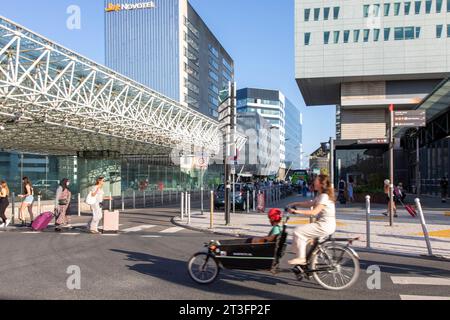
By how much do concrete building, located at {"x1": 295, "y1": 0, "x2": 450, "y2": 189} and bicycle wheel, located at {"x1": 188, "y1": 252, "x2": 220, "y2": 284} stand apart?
143 feet

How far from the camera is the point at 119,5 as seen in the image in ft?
383

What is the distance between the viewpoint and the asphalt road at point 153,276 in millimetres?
6457

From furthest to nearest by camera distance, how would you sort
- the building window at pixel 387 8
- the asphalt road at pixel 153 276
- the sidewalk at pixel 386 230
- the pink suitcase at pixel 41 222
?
the building window at pixel 387 8
the pink suitcase at pixel 41 222
the sidewalk at pixel 386 230
the asphalt road at pixel 153 276

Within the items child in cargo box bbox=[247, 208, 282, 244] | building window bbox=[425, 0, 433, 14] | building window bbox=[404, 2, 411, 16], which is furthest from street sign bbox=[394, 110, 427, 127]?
building window bbox=[425, 0, 433, 14]

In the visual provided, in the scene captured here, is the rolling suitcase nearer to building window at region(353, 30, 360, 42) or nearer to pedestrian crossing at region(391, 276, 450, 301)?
pedestrian crossing at region(391, 276, 450, 301)

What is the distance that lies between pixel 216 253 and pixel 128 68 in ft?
371

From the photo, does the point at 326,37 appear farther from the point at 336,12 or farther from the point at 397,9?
the point at 397,9

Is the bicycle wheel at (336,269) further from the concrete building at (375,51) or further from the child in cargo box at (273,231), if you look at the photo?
the concrete building at (375,51)

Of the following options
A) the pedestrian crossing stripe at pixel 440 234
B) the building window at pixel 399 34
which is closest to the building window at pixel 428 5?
the building window at pixel 399 34

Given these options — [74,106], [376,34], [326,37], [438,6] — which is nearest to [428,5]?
[438,6]

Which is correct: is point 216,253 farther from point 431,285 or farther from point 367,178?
point 367,178

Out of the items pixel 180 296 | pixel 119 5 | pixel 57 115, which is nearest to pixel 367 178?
pixel 57 115

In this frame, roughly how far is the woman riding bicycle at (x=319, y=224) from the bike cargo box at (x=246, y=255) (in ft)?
1.19

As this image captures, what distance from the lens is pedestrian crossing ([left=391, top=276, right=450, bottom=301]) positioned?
20.5 feet
